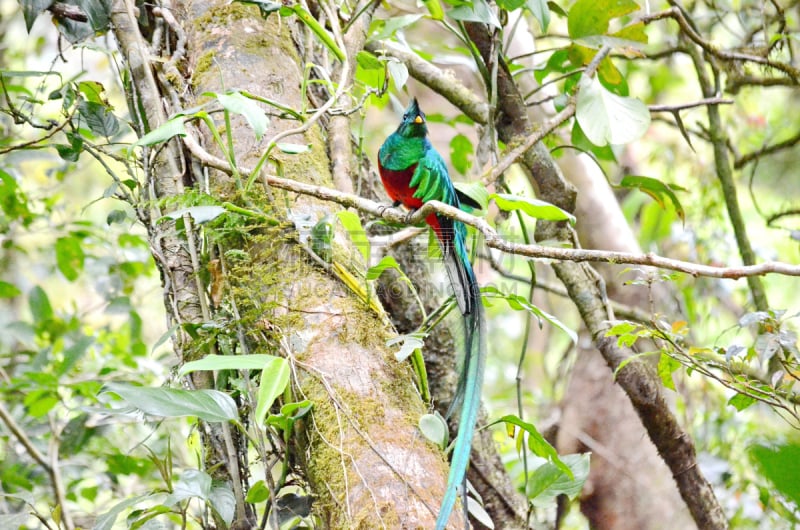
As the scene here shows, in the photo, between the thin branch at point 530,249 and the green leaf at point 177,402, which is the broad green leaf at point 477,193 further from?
the green leaf at point 177,402

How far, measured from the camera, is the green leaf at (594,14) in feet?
6.17

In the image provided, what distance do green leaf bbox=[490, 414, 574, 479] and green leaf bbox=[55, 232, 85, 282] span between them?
1.69 metres

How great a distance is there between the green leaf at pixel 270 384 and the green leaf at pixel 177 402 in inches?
3.6

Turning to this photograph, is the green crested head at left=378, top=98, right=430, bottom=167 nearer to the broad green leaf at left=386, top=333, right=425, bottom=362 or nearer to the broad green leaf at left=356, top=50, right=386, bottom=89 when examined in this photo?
the broad green leaf at left=356, top=50, right=386, bottom=89

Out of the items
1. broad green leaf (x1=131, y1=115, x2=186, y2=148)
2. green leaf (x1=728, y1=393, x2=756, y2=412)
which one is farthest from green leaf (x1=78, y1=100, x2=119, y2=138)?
green leaf (x1=728, y1=393, x2=756, y2=412)

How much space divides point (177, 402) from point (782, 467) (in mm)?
999

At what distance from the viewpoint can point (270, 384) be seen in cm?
120

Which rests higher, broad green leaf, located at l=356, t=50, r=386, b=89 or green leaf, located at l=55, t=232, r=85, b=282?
broad green leaf, located at l=356, t=50, r=386, b=89

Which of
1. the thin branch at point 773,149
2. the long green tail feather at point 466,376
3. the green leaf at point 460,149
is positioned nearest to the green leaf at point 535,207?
the long green tail feather at point 466,376

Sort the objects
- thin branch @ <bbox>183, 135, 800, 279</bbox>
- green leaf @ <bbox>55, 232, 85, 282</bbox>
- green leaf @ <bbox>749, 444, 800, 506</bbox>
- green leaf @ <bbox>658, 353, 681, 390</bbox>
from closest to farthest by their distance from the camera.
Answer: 1. green leaf @ <bbox>749, 444, 800, 506</bbox>
2. thin branch @ <bbox>183, 135, 800, 279</bbox>
3. green leaf @ <bbox>658, 353, 681, 390</bbox>
4. green leaf @ <bbox>55, 232, 85, 282</bbox>

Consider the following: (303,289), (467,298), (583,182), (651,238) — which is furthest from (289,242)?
(651,238)

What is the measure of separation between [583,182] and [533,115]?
41 cm

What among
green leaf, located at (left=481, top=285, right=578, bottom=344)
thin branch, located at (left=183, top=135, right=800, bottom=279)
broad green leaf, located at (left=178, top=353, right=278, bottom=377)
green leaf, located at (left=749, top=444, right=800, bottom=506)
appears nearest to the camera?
green leaf, located at (left=749, top=444, right=800, bottom=506)

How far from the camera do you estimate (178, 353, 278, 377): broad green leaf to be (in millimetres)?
1140
